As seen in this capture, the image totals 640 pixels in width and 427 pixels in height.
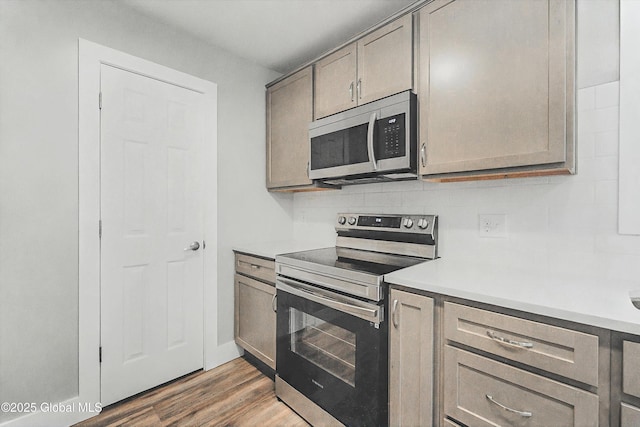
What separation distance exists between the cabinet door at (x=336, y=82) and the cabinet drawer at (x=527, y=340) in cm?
140

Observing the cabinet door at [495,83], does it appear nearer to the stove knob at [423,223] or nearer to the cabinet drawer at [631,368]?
the stove knob at [423,223]

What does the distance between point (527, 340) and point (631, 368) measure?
24cm

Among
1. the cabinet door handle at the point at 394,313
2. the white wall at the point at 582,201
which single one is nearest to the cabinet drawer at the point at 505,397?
the cabinet door handle at the point at 394,313

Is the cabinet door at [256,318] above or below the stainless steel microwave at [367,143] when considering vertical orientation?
below

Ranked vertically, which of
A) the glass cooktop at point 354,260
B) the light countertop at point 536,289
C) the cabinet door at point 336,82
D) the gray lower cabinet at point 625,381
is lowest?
the gray lower cabinet at point 625,381

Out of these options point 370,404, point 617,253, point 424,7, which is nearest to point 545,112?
point 617,253

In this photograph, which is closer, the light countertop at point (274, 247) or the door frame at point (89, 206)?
the door frame at point (89, 206)

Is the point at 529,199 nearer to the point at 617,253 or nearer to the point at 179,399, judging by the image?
the point at 617,253

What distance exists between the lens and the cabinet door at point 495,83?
1217 millimetres

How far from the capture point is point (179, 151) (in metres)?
2.17

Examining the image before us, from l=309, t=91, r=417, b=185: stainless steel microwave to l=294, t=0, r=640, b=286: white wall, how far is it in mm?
433

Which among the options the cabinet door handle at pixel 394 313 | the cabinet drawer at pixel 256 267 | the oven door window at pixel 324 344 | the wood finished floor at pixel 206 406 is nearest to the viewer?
the cabinet door handle at pixel 394 313

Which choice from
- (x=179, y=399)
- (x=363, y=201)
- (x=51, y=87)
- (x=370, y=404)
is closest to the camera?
(x=370, y=404)

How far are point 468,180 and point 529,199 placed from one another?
0.31 m
